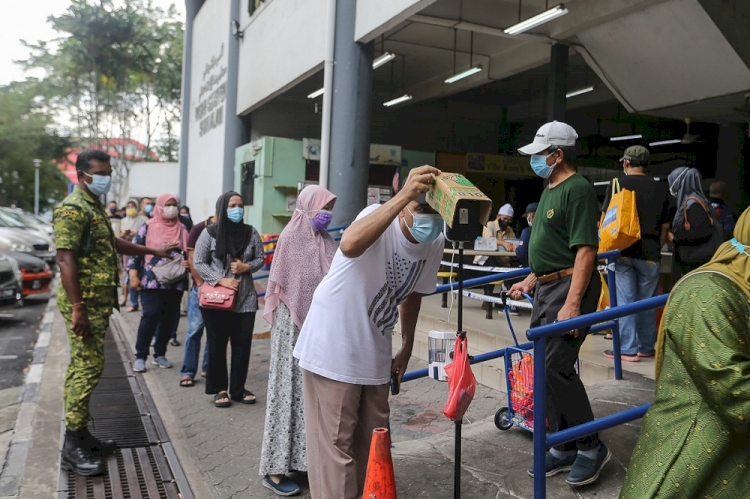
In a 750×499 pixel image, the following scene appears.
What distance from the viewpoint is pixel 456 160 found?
A: 49.7 feet

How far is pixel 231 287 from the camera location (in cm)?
562

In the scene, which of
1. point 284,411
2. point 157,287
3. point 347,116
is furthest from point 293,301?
point 347,116

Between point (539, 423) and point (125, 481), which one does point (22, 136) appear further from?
point (539, 423)

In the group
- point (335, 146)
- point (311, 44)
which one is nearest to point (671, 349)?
point (335, 146)

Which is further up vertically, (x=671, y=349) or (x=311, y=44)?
(x=311, y=44)

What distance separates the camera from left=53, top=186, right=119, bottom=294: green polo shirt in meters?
4.22

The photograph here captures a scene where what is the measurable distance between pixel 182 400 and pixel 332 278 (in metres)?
3.91

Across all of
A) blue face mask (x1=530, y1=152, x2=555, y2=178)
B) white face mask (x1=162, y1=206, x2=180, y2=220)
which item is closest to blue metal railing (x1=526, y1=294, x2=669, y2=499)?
blue face mask (x1=530, y1=152, x2=555, y2=178)

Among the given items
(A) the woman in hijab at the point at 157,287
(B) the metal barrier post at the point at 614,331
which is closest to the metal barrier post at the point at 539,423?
(B) the metal barrier post at the point at 614,331

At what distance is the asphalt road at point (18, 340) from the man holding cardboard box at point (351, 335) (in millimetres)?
5379

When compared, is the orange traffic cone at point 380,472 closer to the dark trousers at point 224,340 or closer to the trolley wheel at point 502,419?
the trolley wheel at point 502,419

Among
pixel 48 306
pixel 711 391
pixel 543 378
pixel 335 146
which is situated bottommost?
pixel 48 306

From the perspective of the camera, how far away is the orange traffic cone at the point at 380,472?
2.54 meters

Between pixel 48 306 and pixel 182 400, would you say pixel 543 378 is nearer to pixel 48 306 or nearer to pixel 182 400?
pixel 182 400
